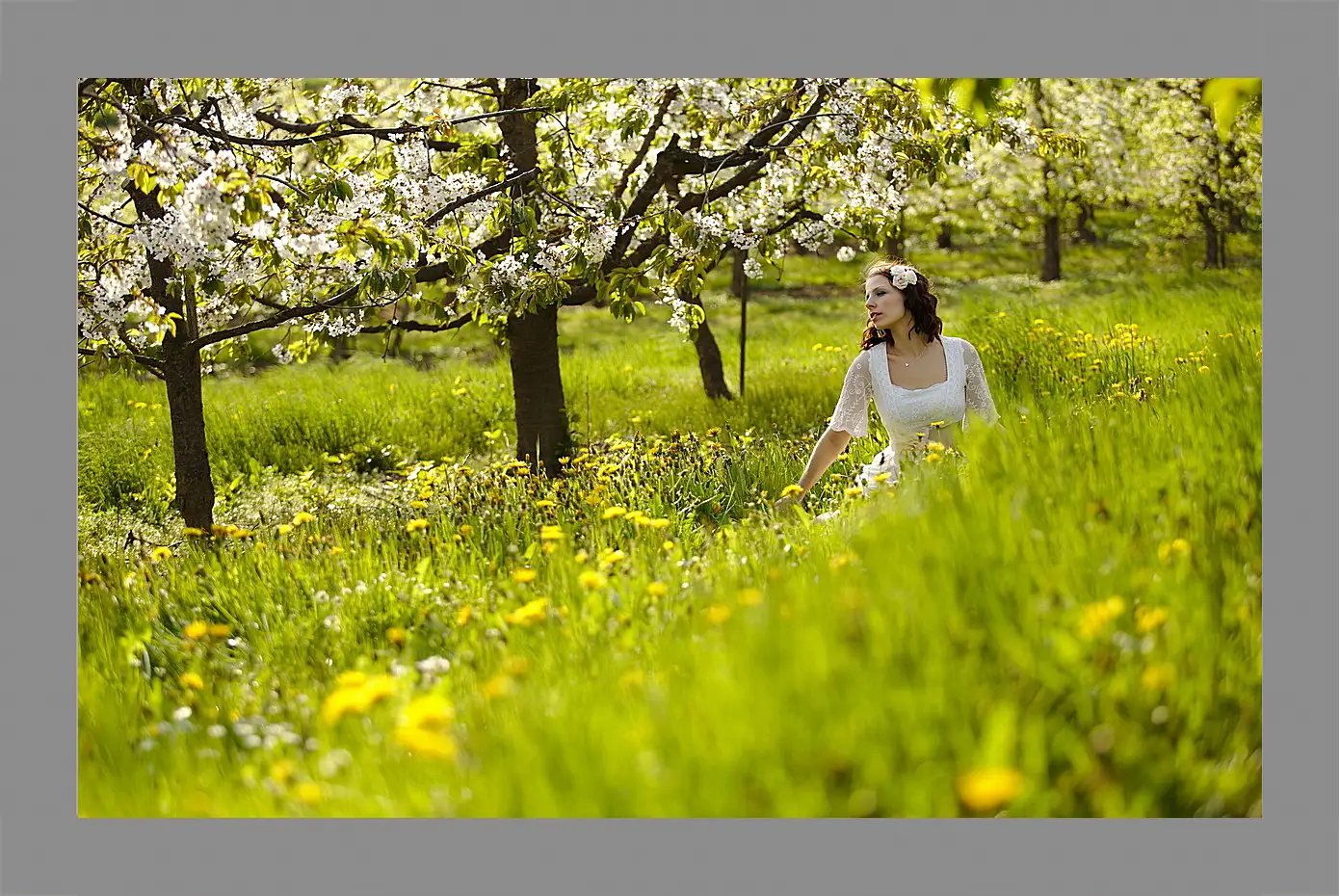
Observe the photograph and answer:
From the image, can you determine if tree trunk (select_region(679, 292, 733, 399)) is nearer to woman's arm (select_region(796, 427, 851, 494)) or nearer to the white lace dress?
the white lace dress

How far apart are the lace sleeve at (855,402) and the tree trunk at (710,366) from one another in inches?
110

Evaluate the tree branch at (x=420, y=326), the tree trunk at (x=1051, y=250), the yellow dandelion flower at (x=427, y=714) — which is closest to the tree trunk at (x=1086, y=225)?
the tree trunk at (x=1051, y=250)

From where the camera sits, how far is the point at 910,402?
3857 mm

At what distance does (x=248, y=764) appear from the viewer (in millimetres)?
2525

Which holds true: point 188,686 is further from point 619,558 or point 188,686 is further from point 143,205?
point 143,205

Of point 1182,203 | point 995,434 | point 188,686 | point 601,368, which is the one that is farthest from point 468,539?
point 1182,203

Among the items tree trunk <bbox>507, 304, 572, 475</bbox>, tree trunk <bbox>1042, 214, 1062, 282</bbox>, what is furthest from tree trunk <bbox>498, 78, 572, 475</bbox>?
tree trunk <bbox>1042, 214, 1062, 282</bbox>

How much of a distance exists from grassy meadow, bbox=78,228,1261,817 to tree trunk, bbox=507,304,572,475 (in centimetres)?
77

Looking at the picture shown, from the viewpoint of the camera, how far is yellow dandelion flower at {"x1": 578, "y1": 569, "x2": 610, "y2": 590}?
102 inches

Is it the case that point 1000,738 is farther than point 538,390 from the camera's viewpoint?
No

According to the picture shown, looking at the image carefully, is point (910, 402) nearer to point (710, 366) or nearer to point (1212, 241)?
point (710, 366)

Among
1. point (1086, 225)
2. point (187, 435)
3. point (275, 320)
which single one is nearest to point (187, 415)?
point (187, 435)

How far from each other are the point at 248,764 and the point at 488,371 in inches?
150

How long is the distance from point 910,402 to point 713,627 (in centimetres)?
171
